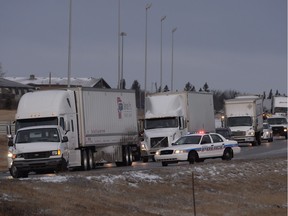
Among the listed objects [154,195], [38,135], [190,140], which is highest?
[38,135]

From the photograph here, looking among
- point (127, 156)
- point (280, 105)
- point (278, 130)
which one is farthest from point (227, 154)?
point (280, 105)

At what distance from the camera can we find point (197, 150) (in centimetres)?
3394

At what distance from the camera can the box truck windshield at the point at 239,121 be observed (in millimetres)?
58250

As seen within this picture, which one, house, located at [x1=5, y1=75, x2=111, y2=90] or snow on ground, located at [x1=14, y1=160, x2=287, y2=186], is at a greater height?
house, located at [x1=5, y1=75, x2=111, y2=90]

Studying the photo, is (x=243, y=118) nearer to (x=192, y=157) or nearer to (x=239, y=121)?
(x=239, y=121)

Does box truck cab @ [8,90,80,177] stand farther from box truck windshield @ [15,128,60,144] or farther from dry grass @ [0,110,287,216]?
dry grass @ [0,110,287,216]

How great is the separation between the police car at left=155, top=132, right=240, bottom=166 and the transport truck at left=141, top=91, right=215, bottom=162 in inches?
193

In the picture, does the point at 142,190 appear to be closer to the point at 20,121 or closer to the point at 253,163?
the point at 20,121

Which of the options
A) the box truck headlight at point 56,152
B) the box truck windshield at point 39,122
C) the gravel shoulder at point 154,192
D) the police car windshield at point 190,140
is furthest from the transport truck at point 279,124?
the box truck headlight at point 56,152

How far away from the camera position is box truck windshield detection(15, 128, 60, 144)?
2778cm

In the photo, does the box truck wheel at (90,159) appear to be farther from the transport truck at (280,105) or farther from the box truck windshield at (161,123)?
the transport truck at (280,105)

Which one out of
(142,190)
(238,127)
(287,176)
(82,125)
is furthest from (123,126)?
(238,127)

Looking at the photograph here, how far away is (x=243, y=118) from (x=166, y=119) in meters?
18.0

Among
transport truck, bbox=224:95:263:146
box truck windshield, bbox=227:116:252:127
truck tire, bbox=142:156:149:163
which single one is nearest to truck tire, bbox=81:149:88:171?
truck tire, bbox=142:156:149:163
